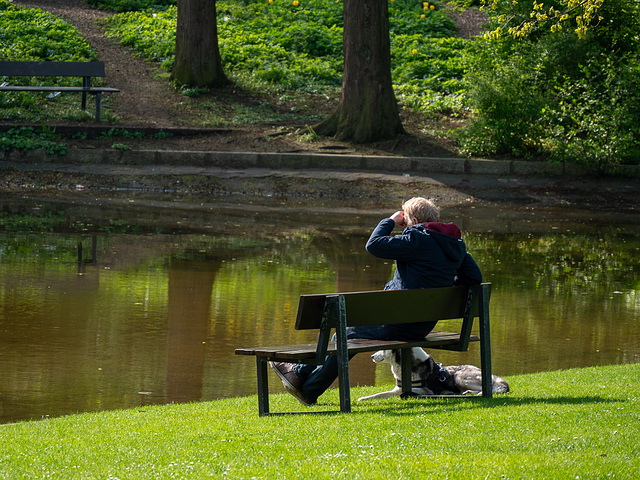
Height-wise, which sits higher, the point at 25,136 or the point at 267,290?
the point at 25,136

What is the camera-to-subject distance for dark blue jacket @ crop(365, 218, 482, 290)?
18.3 feet

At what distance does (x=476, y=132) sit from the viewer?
721 inches

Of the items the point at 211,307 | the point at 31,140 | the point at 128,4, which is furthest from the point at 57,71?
the point at 211,307

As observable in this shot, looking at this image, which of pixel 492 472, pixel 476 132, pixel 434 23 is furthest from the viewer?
pixel 434 23

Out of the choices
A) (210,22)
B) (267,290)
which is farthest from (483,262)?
(210,22)

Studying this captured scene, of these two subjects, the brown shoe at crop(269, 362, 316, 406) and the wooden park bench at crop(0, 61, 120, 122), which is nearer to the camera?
the brown shoe at crop(269, 362, 316, 406)

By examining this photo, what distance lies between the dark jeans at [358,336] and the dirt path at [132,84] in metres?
15.0

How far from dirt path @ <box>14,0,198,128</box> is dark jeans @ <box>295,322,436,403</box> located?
1497cm

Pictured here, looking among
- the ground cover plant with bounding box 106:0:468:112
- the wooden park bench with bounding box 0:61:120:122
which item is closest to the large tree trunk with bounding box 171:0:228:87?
the ground cover plant with bounding box 106:0:468:112

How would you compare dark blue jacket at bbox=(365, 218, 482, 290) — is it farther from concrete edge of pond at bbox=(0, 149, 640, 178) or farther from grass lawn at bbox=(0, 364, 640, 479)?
concrete edge of pond at bbox=(0, 149, 640, 178)

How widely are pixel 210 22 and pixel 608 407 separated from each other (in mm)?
18278

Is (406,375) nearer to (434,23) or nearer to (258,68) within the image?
(258,68)

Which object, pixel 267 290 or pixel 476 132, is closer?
pixel 267 290

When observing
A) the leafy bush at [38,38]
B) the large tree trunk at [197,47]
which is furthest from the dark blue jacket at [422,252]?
the leafy bush at [38,38]
